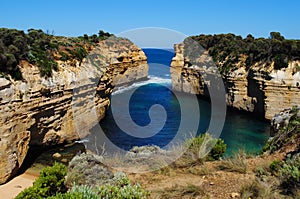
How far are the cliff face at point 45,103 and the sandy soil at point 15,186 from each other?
1.31 ft

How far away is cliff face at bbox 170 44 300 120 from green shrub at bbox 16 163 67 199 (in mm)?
23714

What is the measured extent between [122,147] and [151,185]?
14.0m

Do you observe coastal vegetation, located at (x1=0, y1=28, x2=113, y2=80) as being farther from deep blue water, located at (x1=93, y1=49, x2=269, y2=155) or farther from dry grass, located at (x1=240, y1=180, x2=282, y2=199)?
dry grass, located at (x1=240, y1=180, x2=282, y2=199)

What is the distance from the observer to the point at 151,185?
7.75 m

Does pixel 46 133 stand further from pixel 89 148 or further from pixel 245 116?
pixel 245 116

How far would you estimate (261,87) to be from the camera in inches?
1165

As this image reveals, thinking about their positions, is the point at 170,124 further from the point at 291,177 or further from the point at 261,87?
the point at 291,177

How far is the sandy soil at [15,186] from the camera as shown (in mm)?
13789

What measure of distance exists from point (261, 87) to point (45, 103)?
66.9 feet

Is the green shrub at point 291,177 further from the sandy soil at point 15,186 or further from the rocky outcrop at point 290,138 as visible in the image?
the sandy soil at point 15,186

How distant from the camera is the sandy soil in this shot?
13.8 metres

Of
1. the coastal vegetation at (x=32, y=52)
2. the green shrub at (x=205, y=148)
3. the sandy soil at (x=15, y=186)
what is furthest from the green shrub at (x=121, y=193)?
the coastal vegetation at (x=32, y=52)

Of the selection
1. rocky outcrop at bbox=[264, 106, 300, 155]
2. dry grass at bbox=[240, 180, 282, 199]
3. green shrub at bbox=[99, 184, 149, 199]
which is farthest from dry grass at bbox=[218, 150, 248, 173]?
green shrub at bbox=[99, 184, 149, 199]

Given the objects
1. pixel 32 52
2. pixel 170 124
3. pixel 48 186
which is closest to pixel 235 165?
pixel 48 186
